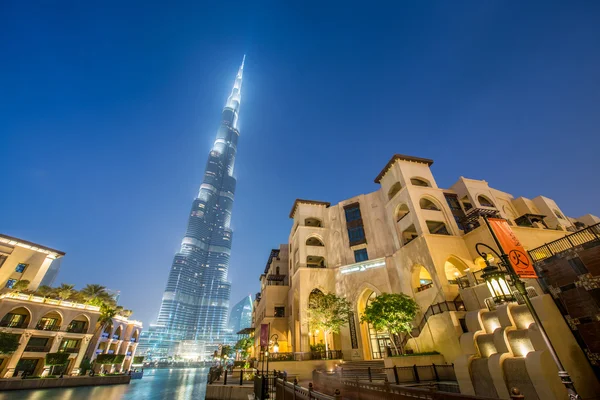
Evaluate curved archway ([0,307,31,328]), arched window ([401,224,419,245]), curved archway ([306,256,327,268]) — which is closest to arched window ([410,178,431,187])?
arched window ([401,224,419,245])

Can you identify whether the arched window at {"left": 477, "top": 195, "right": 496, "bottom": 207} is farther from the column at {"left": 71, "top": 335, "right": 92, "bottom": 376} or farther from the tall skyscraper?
the tall skyscraper

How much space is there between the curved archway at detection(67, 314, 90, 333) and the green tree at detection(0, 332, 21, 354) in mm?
8910

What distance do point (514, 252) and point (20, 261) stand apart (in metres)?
60.2

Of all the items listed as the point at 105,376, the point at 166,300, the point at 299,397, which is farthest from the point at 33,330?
the point at 166,300

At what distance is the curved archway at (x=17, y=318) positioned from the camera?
110 ft

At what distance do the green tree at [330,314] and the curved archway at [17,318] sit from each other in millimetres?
38908

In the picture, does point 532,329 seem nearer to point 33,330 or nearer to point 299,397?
point 299,397

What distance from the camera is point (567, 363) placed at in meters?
10.4

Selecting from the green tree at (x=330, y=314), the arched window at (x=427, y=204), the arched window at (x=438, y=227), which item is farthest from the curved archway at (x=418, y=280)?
the arched window at (x=427, y=204)

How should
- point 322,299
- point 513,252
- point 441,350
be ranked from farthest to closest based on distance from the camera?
1. point 322,299
2. point 441,350
3. point 513,252

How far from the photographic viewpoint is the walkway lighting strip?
31.0 metres

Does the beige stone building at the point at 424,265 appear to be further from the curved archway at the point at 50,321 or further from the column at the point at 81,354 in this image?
the curved archway at the point at 50,321

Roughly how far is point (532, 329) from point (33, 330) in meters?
52.8

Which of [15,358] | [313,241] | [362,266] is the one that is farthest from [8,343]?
[362,266]
